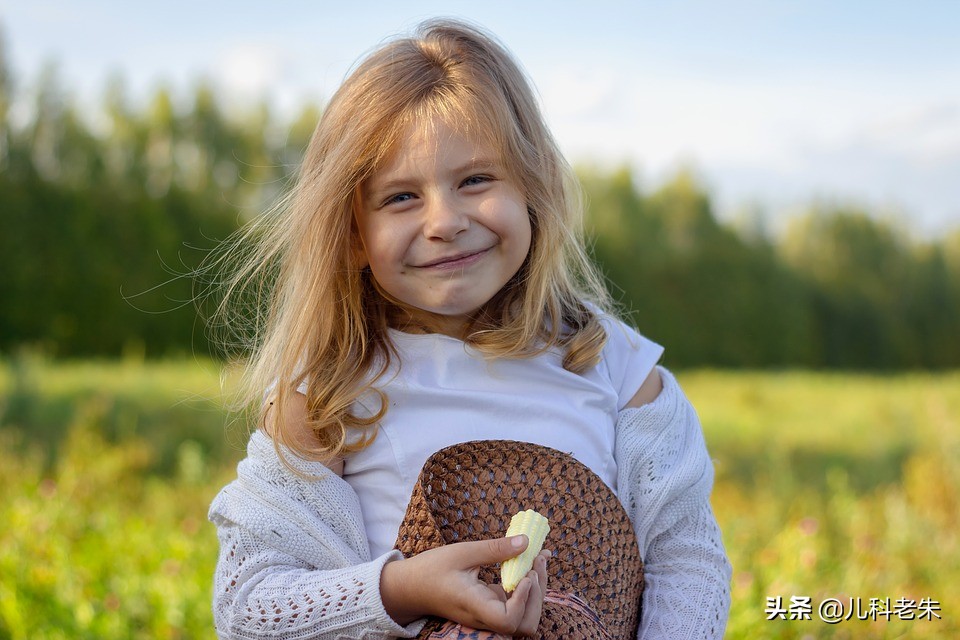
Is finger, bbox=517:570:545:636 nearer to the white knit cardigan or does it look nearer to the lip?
the white knit cardigan

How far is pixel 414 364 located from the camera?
190cm

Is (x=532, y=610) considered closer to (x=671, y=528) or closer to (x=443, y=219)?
(x=671, y=528)

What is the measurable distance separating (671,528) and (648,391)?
12.0 inches

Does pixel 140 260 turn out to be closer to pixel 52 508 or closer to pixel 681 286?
pixel 52 508

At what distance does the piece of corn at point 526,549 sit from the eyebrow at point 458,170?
63cm

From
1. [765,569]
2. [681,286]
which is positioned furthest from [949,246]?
[765,569]

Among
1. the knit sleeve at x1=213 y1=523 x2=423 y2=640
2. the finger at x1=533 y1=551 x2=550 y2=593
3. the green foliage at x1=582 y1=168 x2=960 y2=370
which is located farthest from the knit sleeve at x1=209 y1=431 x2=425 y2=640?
the green foliage at x1=582 y1=168 x2=960 y2=370

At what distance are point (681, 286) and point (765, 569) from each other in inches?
482

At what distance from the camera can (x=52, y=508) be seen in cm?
403

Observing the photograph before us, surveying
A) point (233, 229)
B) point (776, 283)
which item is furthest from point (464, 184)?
point (776, 283)

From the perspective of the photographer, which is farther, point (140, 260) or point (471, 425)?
point (140, 260)

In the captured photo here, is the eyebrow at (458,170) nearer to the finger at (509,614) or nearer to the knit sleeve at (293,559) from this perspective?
the knit sleeve at (293,559)

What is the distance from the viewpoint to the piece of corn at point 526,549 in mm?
1500

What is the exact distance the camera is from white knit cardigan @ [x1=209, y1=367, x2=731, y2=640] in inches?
64.2
